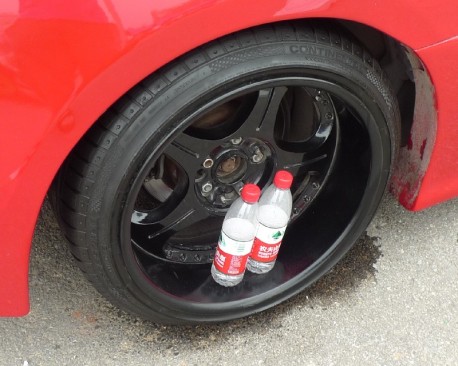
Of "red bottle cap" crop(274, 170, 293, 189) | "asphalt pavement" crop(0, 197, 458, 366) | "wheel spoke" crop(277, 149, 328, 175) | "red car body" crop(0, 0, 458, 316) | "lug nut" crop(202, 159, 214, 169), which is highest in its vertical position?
"red car body" crop(0, 0, 458, 316)

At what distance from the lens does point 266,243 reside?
2.12 metres

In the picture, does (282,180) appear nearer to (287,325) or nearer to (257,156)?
(257,156)

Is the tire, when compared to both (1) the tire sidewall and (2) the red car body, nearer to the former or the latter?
(1) the tire sidewall

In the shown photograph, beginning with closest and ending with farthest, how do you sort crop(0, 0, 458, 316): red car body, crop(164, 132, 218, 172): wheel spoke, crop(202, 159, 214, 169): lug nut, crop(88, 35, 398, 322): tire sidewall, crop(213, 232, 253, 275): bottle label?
crop(0, 0, 458, 316): red car body < crop(88, 35, 398, 322): tire sidewall < crop(164, 132, 218, 172): wheel spoke < crop(202, 159, 214, 169): lug nut < crop(213, 232, 253, 275): bottle label

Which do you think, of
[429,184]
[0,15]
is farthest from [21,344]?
[429,184]

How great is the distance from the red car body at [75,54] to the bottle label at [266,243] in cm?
77

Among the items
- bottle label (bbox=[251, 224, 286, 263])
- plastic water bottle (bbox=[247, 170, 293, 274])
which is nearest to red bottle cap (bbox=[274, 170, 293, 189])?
plastic water bottle (bbox=[247, 170, 293, 274])

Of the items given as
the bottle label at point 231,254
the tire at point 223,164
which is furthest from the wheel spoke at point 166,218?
the bottle label at point 231,254

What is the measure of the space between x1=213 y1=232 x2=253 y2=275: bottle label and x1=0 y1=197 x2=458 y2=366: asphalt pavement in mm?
264

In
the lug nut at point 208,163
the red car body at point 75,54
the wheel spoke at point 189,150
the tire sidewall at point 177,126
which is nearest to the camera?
the red car body at point 75,54

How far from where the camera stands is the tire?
1.54m

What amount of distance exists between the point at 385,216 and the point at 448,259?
0.29m

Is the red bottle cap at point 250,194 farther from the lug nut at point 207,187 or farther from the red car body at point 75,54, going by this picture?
the red car body at point 75,54

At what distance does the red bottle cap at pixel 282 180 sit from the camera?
2.00 meters
